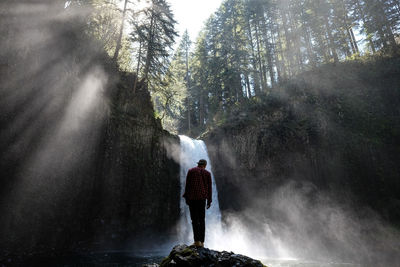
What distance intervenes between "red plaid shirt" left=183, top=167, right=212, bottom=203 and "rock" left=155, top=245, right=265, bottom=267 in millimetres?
1090

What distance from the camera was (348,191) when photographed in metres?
14.4

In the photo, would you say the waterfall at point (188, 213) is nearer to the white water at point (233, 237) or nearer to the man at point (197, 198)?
the white water at point (233, 237)

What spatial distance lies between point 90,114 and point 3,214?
550 cm

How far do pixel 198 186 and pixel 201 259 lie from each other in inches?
59.8

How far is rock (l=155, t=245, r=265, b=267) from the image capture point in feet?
14.9

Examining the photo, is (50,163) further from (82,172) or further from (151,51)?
(151,51)

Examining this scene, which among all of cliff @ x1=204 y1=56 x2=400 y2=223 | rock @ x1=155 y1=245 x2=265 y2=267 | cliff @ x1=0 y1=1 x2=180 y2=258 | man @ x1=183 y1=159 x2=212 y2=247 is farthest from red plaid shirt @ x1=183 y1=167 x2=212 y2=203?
cliff @ x1=204 y1=56 x2=400 y2=223

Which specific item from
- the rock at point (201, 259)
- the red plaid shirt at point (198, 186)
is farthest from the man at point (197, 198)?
the rock at point (201, 259)

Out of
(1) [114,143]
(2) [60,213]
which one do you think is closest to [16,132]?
(2) [60,213]

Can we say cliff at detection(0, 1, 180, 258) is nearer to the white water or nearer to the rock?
the white water

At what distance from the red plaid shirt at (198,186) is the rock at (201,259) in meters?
1.09

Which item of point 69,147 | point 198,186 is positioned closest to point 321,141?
point 198,186

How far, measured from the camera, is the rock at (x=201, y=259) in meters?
4.53

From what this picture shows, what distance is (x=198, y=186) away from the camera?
554 cm
